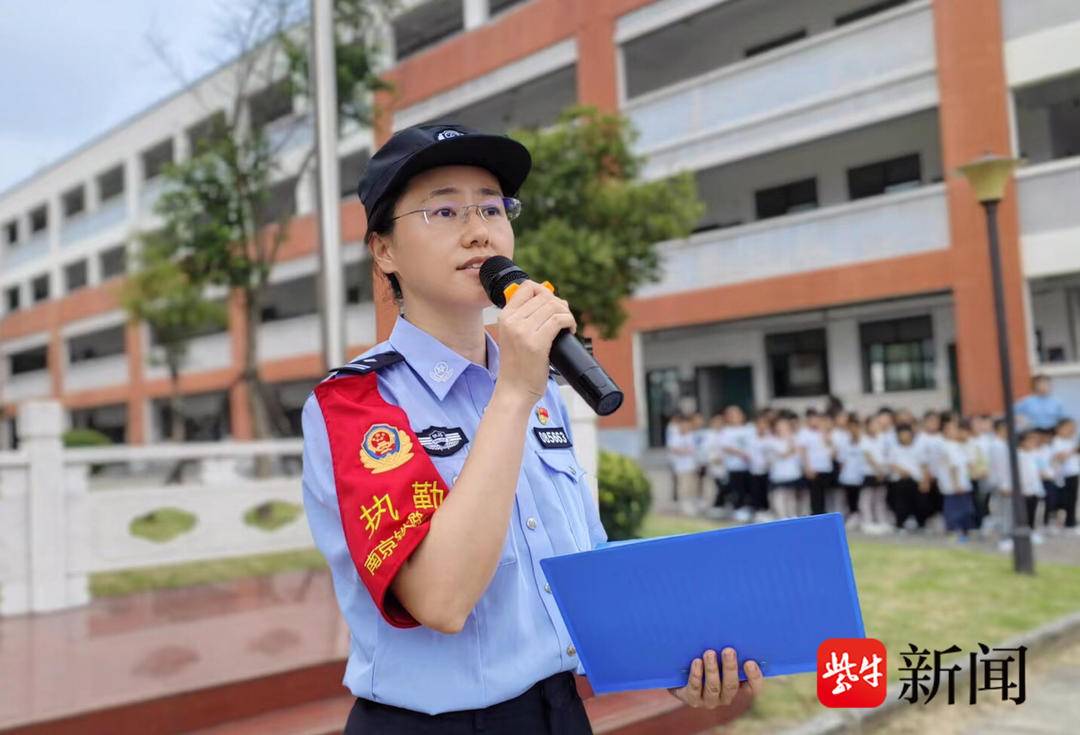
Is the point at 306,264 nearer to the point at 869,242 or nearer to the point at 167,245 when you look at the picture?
the point at 167,245

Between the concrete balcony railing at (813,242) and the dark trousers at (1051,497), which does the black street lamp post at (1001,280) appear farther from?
the concrete balcony railing at (813,242)

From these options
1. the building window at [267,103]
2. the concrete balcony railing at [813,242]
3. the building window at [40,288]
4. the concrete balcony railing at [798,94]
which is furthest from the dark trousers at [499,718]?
the building window at [40,288]

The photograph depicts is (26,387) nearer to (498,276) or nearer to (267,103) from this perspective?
(267,103)

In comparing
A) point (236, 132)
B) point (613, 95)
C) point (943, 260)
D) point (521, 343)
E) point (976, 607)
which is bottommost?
point (976, 607)

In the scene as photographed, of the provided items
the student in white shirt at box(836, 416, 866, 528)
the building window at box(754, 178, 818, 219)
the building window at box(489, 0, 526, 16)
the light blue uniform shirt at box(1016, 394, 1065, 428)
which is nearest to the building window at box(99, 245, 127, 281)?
the building window at box(489, 0, 526, 16)

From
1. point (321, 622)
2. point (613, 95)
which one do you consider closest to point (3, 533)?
point (321, 622)

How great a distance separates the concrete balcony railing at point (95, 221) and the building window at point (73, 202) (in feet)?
1.38

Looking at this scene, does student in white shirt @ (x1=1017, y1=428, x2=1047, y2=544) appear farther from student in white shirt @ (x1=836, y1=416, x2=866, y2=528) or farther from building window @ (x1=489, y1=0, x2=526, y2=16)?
building window @ (x1=489, y1=0, x2=526, y2=16)

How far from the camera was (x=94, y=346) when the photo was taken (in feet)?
105

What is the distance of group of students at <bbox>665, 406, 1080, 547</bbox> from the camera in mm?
9172

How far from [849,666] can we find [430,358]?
69cm

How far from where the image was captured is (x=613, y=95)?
15477 mm

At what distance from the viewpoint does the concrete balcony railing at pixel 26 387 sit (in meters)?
32.7

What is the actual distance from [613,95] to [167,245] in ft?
25.4
